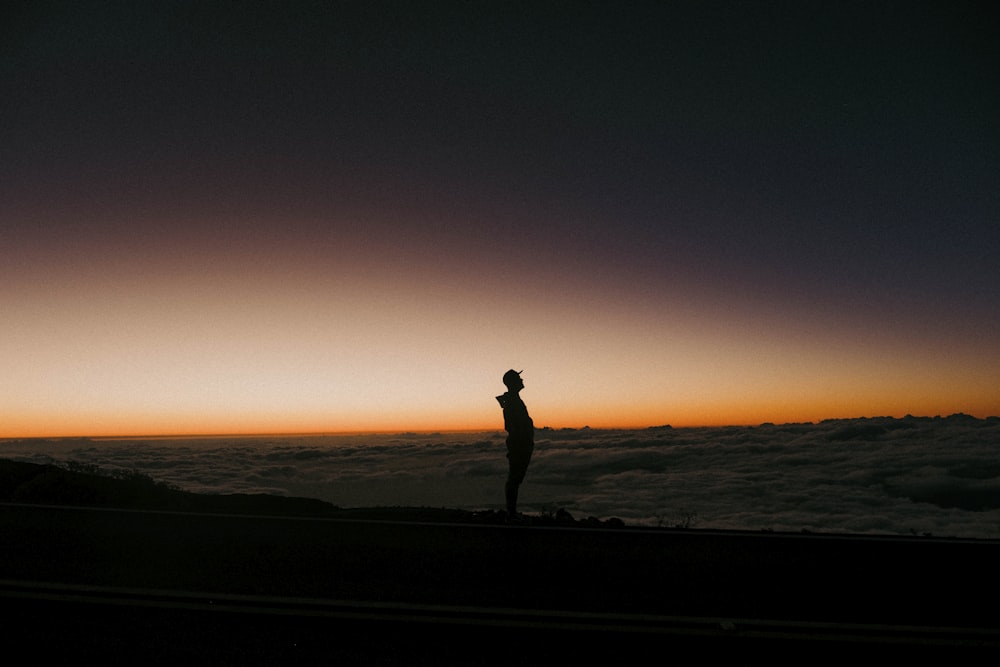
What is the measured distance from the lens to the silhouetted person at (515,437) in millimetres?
10375

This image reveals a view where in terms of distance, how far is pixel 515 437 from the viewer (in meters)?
10.4

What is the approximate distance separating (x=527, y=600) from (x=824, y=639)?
206 centimetres

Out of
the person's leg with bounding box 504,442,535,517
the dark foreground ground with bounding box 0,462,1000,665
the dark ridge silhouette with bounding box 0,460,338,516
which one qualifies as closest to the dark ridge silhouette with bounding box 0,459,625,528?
the dark ridge silhouette with bounding box 0,460,338,516

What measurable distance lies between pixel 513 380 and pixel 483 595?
5.40m

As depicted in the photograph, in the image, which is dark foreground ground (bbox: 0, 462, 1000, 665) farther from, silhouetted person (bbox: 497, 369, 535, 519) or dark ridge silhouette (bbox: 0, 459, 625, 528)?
dark ridge silhouette (bbox: 0, 459, 625, 528)

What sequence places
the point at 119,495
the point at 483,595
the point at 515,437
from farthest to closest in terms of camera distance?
the point at 119,495, the point at 515,437, the point at 483,595

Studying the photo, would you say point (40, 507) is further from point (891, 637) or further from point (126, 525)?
point (891, 637)

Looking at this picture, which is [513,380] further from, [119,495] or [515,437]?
[119,495]

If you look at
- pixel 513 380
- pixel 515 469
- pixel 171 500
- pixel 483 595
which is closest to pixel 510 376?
pixel 513 380

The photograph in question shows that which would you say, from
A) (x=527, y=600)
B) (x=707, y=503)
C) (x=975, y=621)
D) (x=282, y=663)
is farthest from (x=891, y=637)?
(x=707, y=503)

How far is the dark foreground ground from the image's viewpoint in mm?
4094

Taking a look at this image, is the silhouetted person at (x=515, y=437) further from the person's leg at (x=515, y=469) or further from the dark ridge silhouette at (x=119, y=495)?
the dark ridge silhouette at (x=119, y=495)


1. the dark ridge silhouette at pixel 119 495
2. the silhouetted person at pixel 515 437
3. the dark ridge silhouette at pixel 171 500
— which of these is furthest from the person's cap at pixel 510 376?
the dark ridge silhouette at pixel 119 495

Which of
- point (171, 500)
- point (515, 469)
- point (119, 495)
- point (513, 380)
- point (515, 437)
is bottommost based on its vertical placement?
point (171, 500)
